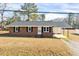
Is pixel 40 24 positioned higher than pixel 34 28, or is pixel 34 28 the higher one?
pixel 40 24

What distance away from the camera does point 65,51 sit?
10961mm

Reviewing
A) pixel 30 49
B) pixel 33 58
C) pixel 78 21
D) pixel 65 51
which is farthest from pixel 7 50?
pixel 78 21

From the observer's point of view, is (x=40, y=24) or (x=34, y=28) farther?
(x=34, y=28)

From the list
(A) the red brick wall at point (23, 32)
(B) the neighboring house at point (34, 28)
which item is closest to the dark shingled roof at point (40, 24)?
(B) the neighboring house at point (34, 28)

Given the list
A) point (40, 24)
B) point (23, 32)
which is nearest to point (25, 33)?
point (23, 32)

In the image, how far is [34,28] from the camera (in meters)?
16.7

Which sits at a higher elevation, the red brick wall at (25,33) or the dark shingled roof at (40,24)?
the dark shingled roof at (40,24)

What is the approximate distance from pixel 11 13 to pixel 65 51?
14.5ft

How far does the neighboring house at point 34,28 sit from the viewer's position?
16281 mm

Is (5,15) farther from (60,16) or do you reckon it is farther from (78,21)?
(78,21)

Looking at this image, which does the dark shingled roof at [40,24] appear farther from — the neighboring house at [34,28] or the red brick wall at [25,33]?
the red brick wall at [25,33]

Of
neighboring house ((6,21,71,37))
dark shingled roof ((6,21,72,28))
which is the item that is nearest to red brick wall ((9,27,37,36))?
neighboring house ((6,21,71,37))

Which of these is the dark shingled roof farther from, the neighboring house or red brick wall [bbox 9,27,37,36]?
red brick wall [bbox 9,27,37,36]

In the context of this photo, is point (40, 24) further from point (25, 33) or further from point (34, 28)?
point (25, 33)
